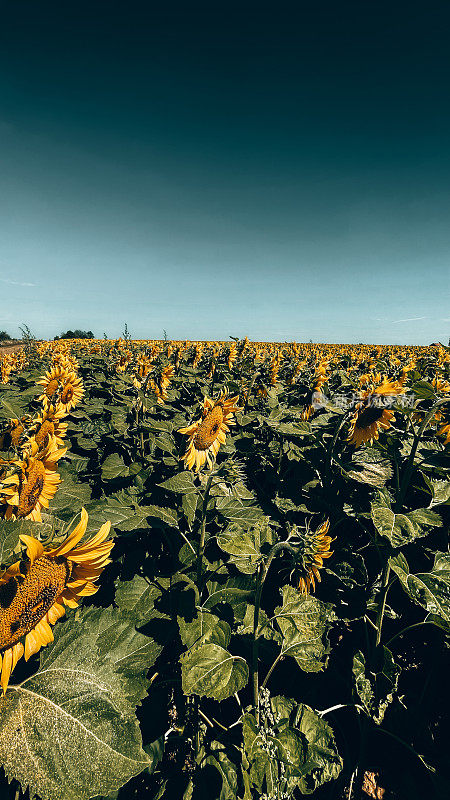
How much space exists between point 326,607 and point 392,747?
4.12ft

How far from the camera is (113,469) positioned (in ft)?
10.9

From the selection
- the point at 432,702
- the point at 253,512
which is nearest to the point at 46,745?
the point at 253,512

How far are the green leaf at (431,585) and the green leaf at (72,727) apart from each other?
1.30 m

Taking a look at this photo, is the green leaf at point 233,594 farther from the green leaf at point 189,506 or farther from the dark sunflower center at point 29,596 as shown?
the dark sunflower center at point 29,596

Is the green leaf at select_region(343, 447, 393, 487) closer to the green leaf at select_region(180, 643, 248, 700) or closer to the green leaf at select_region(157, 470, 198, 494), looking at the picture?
the green leaf at select_region(157, 470, 198, 494)

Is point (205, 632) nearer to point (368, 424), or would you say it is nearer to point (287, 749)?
point (287, 749)

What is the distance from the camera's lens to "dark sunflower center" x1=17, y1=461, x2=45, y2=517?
78.1 inches

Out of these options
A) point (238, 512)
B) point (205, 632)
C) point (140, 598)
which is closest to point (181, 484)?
point (238, 512)

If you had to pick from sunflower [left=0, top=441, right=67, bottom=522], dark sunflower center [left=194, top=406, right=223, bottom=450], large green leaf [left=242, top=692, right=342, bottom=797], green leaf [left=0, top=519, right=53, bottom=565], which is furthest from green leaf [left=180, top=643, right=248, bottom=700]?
dark sunflower center [left=194, top=406, right=223, bottom=450]

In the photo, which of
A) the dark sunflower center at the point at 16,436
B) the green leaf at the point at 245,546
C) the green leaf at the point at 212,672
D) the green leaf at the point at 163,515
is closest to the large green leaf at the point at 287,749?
the green leaf at the point at 212,672

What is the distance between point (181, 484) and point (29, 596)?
1.36m

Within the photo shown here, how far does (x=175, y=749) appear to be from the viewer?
1898mm

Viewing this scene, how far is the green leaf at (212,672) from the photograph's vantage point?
53.3 inches

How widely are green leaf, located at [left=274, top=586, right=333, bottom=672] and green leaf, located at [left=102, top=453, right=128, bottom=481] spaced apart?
200 cm
